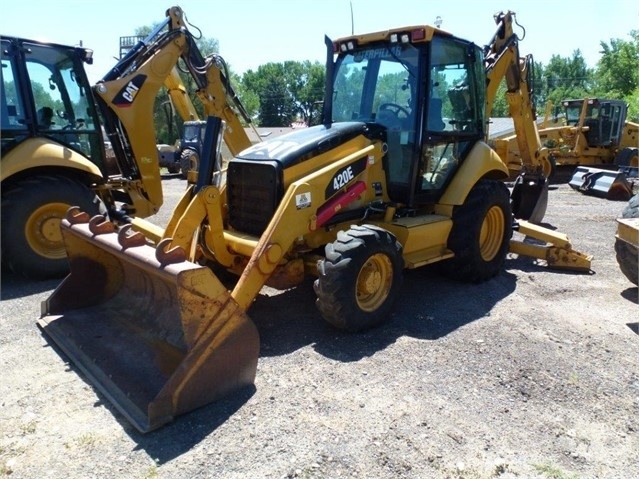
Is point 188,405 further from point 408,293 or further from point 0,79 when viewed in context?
point 0,79

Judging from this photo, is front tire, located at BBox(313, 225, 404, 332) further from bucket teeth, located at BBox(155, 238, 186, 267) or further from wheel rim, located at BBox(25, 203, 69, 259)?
wheel rim, located at BBox(25, 203, 69, 259)

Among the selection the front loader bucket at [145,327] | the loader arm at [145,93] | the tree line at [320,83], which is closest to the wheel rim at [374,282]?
the front loader bucket at [145,327]

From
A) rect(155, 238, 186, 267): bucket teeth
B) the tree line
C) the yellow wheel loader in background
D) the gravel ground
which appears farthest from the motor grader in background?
the tree line

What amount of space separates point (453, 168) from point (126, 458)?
418cm

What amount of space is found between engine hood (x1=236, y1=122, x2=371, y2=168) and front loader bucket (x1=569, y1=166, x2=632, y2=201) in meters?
9.94

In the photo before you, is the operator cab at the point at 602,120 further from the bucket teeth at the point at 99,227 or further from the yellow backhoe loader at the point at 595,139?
the bucket teeth at the point at 99,227

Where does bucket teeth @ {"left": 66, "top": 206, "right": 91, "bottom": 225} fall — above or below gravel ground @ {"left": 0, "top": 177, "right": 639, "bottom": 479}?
above

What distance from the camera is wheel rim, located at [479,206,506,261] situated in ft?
19.5

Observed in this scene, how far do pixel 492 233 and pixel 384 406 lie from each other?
130 inches

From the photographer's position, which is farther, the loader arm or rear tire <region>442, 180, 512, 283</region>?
Answer: the loader arm

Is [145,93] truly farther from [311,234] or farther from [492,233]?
[492,233]

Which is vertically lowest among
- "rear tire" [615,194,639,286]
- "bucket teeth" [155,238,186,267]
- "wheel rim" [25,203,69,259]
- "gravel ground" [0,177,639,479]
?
"gravel ground" [0,177,639,479]

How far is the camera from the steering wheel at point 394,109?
205 inches

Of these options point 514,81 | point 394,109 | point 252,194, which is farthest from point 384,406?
point 514,81
